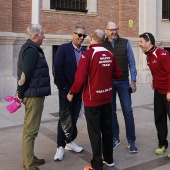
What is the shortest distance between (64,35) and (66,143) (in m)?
7.14

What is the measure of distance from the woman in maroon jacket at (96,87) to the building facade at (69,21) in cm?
641

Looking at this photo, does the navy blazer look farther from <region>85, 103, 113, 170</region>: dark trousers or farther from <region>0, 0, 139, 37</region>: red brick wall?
<region>0, 0, 139, 37</region>: red brick wall

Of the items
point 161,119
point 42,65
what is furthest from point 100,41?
point 161,119

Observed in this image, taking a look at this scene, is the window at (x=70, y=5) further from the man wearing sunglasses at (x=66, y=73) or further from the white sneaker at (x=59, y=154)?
the white sneaker at (x=59, y=154)

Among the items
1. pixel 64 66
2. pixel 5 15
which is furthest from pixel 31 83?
pixel 5 15

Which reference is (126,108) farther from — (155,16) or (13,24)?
(155,16)

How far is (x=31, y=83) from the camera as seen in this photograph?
11.7 feet

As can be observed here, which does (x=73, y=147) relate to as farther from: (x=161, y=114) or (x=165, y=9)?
(x=165, y=9)

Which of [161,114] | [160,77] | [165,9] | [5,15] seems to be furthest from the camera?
[165,9]

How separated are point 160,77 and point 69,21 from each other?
7.67 m

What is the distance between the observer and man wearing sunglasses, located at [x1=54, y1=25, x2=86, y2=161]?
162 inches

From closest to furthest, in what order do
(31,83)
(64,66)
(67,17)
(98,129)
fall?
(31,83), (98,129), (64,66), (67,17)

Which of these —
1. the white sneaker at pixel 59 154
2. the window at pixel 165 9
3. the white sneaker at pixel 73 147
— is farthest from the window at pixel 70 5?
the white sneaker at pixel 59 154

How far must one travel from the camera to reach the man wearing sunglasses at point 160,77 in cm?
422
